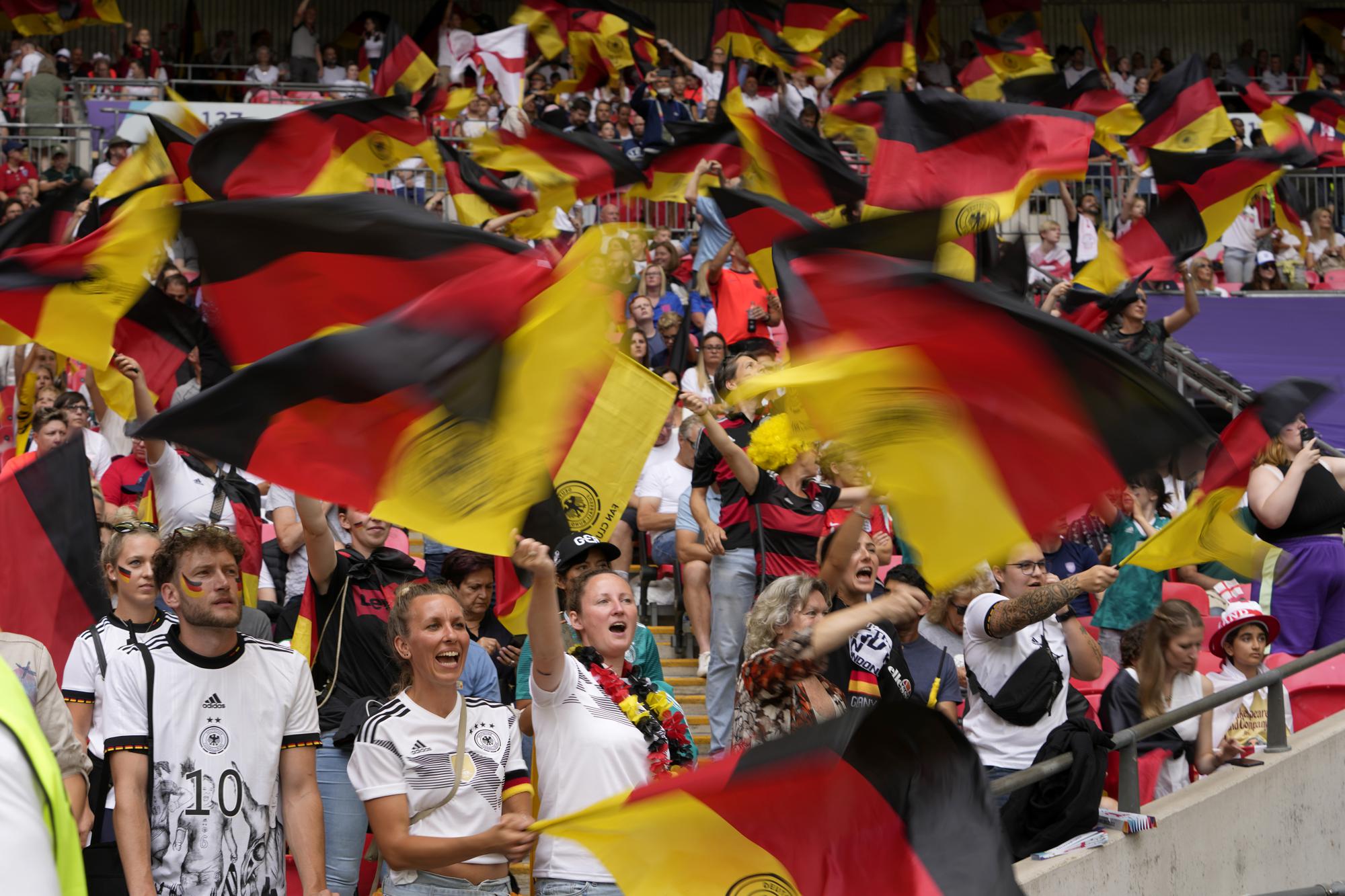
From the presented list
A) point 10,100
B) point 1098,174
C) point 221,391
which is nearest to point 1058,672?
point 221,391

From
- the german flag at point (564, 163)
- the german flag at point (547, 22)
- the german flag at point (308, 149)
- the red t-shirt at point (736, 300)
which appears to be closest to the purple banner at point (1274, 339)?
the red t-shirt at point (736, 300)

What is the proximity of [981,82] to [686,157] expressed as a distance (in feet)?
19.3

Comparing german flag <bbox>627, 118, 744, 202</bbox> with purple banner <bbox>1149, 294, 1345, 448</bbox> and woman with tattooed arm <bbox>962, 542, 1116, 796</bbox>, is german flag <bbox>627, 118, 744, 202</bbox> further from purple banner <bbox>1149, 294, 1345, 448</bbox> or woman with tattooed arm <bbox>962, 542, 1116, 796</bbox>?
woman with tattooed arm <bbox>962, 542, 1116, 796</bbox>

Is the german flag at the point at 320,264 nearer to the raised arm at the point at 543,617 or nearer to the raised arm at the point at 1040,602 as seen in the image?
the raised arm at the point at 543,617

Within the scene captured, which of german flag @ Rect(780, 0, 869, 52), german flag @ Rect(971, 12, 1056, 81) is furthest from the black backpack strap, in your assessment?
german flag @ Rect(971, 12, 1056, 81)

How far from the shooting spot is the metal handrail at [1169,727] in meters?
5.83

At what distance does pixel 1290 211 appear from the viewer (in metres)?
18.1

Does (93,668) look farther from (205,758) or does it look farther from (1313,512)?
(1313,512)

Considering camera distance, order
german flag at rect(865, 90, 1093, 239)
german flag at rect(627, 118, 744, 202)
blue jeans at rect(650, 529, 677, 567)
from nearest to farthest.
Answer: german flag at rect(865, 90, 1093, 239)
blue jeans at rect(650, 529, 677, 567)
german flag at rect(627, 118, 744, 202)

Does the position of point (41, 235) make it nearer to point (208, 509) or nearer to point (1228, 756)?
point (208, 509)

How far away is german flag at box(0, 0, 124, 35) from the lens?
2216 cm

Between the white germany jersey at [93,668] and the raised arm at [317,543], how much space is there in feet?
2.43

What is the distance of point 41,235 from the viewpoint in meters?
8.31

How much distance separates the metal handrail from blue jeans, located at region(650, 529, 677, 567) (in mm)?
3454
